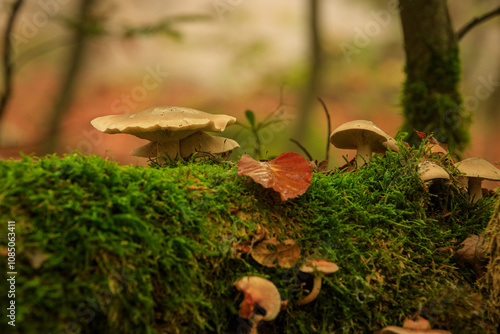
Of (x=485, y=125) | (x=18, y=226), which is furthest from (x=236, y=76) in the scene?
(x=18, y=226)

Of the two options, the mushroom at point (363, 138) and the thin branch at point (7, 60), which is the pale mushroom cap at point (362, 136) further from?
the thin branch at point (7, 60)

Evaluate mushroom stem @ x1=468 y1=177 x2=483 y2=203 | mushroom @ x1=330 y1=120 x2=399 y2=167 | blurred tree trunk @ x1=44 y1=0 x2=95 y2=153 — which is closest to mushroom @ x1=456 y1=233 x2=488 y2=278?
mushroom stem @ x1=468 y1=177 x2=483 y2=203

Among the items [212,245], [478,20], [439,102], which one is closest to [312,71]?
[478,20]

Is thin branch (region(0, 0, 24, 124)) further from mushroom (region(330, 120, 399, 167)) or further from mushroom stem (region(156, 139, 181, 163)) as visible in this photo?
mushroom (region(330, 120, 399, 167))

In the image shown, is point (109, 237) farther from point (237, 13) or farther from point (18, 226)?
point (237, 13)

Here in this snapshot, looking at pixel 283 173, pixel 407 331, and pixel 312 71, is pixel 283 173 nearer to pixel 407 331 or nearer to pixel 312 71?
pixel 407 331

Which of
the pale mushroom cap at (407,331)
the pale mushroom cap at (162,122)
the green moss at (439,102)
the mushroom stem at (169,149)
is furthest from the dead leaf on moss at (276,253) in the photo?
the green moss at (439,102)
